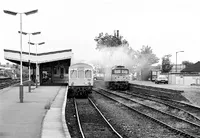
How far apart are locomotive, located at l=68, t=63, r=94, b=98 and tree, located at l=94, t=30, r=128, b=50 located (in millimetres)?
36019

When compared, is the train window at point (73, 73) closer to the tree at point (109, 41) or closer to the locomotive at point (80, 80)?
the locomotive at point (80, 80)

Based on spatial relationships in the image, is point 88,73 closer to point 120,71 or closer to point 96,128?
point 120,71

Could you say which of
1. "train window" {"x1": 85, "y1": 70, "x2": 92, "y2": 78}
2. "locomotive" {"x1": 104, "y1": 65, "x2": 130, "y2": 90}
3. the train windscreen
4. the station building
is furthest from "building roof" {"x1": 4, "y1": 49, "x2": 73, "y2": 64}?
"train window" {"x1": 85, "y1": 70, "x2": 92, "y2": 78}

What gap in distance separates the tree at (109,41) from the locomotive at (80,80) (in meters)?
36.0

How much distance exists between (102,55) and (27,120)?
46.8 m

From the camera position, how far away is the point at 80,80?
86.7 feet

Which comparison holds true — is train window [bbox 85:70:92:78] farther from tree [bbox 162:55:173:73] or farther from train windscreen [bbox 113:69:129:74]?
tree [bbox 162:55:173:73]

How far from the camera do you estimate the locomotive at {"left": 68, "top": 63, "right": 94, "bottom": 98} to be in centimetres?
2631

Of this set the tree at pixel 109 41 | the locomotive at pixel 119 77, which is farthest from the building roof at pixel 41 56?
the tree at pixel 109 41

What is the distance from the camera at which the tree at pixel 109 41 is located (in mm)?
62469

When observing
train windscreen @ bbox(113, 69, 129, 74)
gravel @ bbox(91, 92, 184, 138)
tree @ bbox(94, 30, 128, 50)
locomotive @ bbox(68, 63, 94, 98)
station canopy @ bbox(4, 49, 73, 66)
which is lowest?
gravel @ bbox(91, 92, 184, 138)

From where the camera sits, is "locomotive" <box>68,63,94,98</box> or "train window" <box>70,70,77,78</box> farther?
"train window" <box>70,70,77,78</box>

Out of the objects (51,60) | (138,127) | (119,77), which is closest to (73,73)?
(119,77)

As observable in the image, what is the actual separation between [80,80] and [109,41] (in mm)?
37171
